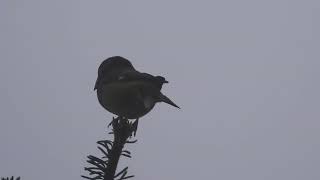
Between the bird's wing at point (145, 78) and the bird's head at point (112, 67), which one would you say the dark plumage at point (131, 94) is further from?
the bird's head at point (112, 67)

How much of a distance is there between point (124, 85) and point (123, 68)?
0.69 meters

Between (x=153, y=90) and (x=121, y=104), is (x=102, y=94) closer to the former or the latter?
(x=121, y=104)

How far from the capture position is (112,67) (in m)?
3.94

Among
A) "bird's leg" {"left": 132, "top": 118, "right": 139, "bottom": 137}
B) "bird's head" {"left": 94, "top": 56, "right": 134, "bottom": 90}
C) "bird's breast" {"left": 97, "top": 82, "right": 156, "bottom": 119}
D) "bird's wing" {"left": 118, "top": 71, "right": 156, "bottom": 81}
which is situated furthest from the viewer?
"bird's head" {"left": 94, "top": 56, "right": 134, "bottom": 90}

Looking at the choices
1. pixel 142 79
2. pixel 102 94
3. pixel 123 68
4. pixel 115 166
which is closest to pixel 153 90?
pixel 142 79

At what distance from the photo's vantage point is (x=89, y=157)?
244cm

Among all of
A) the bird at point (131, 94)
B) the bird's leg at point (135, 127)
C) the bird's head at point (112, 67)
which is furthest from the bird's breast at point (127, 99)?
the bird's head at point (112, 67)

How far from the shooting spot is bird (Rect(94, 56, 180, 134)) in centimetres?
321

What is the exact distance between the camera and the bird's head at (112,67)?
3724 millimetres

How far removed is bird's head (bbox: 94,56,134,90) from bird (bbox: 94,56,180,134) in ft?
0.51

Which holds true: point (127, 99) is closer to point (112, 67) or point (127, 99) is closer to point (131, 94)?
point (131, 94)

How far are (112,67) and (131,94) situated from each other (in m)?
0.71

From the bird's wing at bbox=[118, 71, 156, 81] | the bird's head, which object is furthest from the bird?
the bird's head

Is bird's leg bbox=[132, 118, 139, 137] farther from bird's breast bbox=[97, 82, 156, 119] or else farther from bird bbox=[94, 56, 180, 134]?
bird's breast bbox=[97, 82, 156, 119]
